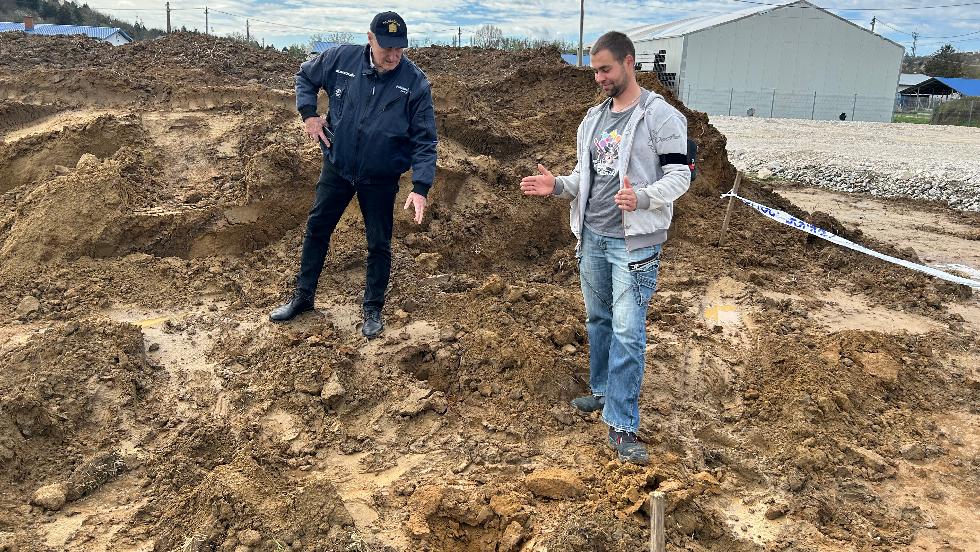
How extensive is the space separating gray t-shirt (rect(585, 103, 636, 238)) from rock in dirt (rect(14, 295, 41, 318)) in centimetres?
429

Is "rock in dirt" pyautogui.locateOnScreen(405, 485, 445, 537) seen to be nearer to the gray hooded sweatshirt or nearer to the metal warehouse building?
the gray hooded sweatshirt

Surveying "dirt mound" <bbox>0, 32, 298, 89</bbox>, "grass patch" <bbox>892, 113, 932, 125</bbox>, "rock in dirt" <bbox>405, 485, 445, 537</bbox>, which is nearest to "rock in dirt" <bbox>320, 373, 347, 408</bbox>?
"rock in dirt" <bbox>405, 485, 445, 537</bbox>

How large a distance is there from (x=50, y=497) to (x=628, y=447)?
9.76ft

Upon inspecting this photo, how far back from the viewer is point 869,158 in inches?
714

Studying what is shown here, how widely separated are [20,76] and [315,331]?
6.47 meters

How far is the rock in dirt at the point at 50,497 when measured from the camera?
3238 mm

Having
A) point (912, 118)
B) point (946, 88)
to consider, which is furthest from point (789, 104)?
point (946, 88)

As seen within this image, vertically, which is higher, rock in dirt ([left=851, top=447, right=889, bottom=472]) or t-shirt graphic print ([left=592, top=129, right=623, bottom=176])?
t-shirt graphic print ([left=592, top=129, right=623, bottom=176])

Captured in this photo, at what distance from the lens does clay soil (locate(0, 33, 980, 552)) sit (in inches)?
127

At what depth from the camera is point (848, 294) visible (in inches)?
261

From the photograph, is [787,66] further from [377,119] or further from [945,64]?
[377,119]

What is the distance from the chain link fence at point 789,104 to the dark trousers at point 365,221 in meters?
34.2

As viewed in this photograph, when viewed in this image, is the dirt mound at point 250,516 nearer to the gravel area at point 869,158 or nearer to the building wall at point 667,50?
the gravel area at point 869,158

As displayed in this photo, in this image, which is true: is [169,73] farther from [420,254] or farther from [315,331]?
[315,331]
